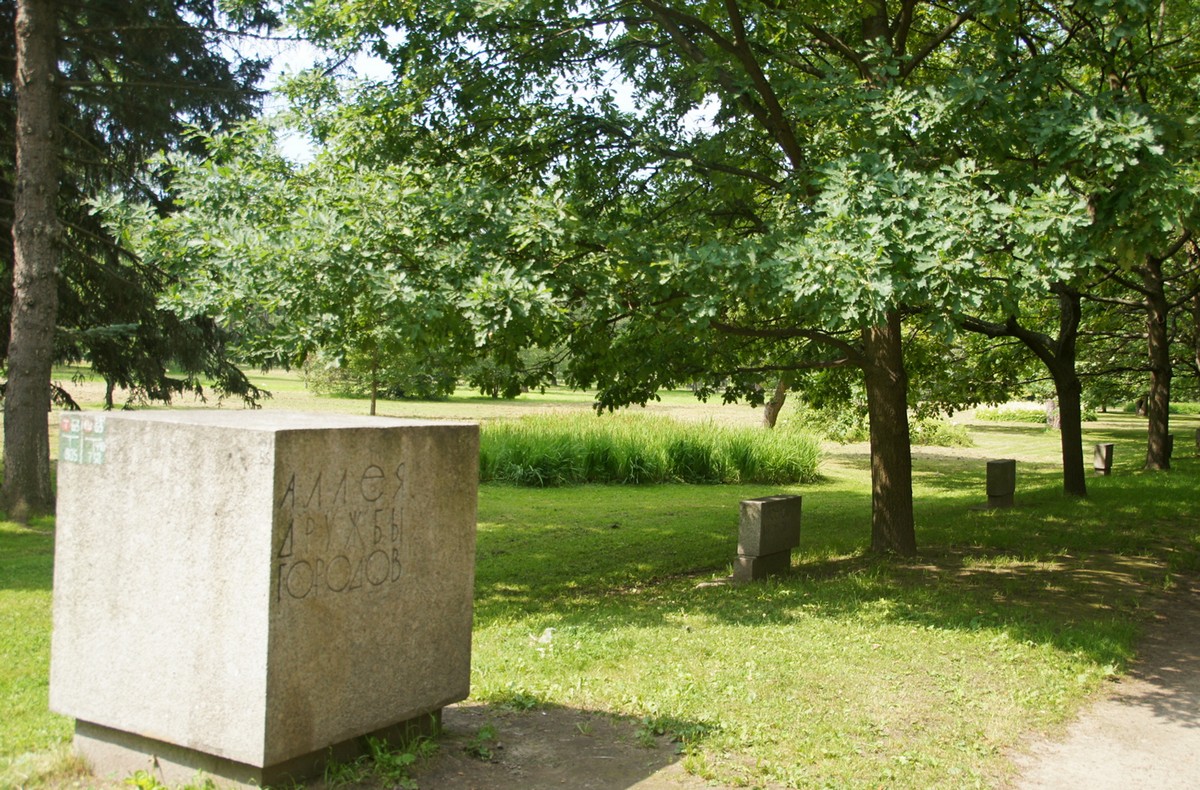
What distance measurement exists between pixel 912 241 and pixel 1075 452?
439 inches

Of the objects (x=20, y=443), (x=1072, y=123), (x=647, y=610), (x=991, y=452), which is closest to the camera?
(x=1072, y=123)

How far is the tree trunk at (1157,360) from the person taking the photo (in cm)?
1744

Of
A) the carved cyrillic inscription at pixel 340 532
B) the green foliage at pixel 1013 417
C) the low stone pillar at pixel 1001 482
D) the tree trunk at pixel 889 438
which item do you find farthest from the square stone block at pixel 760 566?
the green foliage at pixel 1013 417

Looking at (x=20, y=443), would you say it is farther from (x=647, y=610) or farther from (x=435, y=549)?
(x=435, y=549)

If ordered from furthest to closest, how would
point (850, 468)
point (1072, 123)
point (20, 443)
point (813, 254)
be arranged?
point (850, 468), point (20, 443), point (1072, 123), point (813, 254)

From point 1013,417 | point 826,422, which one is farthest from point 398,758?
point 1013,417

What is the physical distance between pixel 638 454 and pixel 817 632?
49.5 ft

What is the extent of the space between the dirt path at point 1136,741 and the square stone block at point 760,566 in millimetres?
3480

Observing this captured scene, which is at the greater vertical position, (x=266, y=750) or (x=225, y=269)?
(x=225, y=269)

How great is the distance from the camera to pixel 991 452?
31.2 meters

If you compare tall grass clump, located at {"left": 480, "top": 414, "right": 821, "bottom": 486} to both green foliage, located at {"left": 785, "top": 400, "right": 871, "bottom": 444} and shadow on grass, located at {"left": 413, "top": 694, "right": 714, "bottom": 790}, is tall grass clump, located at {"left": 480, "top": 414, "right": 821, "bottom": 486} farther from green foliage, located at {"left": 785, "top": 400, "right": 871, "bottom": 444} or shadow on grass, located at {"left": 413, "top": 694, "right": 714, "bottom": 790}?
shadow on grass, located at {"left": 413, "top": 694, "right": 714, "bottom": 790}

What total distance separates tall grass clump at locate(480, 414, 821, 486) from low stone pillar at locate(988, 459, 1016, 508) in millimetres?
7203

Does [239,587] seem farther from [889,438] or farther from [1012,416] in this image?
[1012,416]

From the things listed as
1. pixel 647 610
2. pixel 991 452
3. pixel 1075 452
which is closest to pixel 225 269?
pixel 647 610
